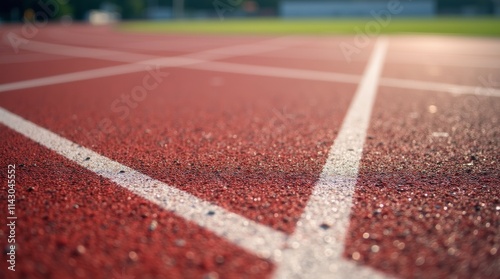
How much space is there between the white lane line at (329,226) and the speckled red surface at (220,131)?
0.23 feet

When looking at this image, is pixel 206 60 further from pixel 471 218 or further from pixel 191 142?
pixel 471 218

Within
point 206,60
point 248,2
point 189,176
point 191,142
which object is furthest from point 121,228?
point 248,2

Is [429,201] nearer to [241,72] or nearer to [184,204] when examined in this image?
[184,204]

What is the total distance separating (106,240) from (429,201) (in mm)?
1540

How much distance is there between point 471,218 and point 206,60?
26.6 feet

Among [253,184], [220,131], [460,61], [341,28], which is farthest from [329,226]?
[341,28]

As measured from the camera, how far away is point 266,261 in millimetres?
1391

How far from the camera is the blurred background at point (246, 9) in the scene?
5575 centimetres

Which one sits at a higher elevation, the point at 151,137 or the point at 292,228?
the point at 292,228

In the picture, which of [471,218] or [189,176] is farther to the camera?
[189,176]

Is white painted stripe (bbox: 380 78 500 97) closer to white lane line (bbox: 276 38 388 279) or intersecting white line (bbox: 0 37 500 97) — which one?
intersecting white line (bbox: 0 37 500 97)

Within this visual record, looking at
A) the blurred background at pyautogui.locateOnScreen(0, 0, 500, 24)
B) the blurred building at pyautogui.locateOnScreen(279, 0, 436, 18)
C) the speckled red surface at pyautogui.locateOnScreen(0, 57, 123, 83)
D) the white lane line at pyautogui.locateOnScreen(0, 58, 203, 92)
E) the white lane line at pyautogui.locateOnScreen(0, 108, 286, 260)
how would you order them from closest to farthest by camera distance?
the white lane line at pyautogui.locateOnScreen(0, 108, 286, 260)
the white lane line at pyautogui.locateOnScreen(0, 58, 203, 92)
the speckled red surface at pyautogui.locateOnScreen(0, 57, 123, 83)
the blurred background at pyautogui.locateOnScreen(0, 0, 500, 24)
the blurred building at pyautogui.locateOnScreen(279, 0, 436, 18)

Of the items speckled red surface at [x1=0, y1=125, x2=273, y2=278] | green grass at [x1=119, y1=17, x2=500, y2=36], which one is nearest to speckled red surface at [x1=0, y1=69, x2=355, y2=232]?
speckled red surface at [x1=0, y1=125, x2=273, y2=278]

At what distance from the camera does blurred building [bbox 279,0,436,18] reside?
5969 cm
